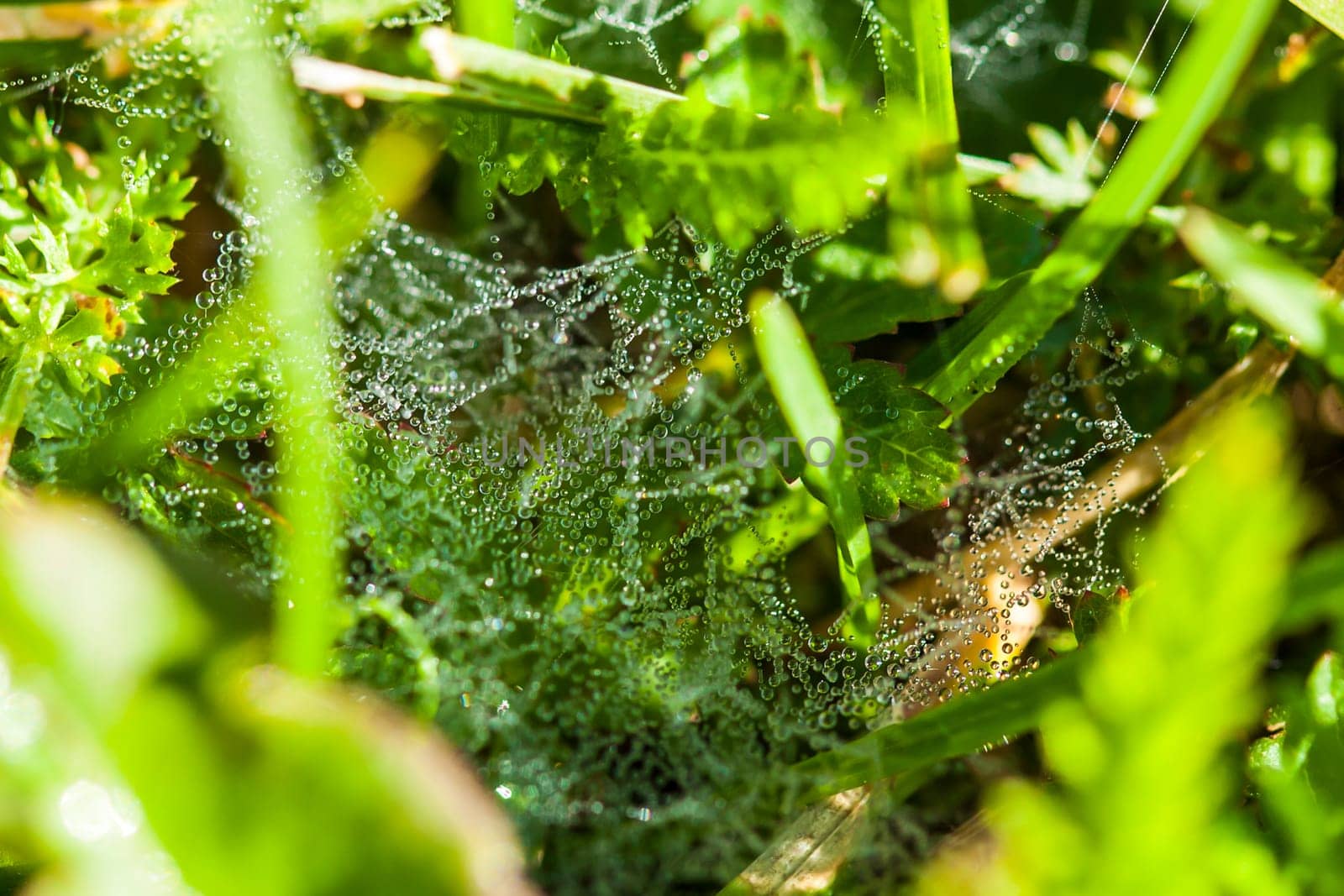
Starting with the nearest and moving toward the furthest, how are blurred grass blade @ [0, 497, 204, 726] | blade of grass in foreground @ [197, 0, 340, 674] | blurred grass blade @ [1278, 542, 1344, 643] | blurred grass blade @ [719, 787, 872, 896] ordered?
blurred grass blade @ [0, 497, 204, 726]
blade of grass in foreground @ [197, 0, 340, 674]
blurred grass blade @ [1278, 542, 1344, 643]
blurred grass blade @ [719, 787, 872, 896]

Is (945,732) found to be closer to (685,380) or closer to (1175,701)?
(685,380)

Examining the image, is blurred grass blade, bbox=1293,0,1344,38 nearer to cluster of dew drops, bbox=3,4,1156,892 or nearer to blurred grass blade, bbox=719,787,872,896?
cluster of dew drops, bbox=3,4,1156,892

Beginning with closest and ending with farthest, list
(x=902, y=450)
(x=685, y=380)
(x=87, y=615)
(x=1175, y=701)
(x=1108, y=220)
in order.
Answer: (x=1175, y=701) < (x=87, y=615) < (x=1108, y=220) < (x=902, y=450) < (x=685, y=380)

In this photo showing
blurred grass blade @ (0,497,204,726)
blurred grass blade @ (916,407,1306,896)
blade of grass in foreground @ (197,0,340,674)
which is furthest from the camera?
blade of grass in foreground @ (197,0,340,674)

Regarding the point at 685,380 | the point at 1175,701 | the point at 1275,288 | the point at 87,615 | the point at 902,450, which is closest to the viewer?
the point at 1175,701

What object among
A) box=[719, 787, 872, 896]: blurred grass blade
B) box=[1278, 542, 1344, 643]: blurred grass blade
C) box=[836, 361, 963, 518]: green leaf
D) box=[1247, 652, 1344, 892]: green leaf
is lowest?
box=[1247, 652, 1344, 892]: green leaf

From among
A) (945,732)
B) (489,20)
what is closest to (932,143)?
(489,20)

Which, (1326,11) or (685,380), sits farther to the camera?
(685,380)

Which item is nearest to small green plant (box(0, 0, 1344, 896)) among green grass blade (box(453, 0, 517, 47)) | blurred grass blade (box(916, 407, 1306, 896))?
green grass blade (box(453, 0, 517, 47))

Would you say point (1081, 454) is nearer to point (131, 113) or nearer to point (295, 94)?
point (295, 94)
